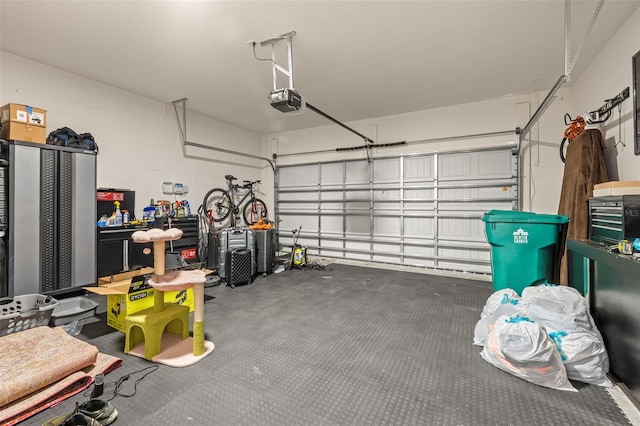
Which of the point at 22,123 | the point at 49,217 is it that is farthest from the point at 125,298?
the point at 22,123

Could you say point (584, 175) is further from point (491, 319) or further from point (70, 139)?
point (70, 139)

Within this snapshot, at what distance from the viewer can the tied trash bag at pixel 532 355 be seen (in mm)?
1759

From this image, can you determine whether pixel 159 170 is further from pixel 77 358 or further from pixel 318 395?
pixel 318 395

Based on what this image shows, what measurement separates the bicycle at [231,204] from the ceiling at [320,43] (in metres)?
2.01

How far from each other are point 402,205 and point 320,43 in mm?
3398

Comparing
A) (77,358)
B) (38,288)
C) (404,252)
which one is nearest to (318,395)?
(77,358)

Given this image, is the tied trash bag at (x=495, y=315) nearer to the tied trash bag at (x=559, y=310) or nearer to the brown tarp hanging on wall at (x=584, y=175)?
the tied trash bag at (x=559, y=310)

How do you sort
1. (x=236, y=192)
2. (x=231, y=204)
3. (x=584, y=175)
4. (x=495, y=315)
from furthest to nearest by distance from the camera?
(x=236, y=192) → (x=231, y=204) → (x=584, y=175) → (x=495, y=315)

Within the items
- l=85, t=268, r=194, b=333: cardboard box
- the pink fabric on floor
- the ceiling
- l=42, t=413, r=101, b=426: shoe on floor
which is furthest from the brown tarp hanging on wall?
the pink fabric on floor

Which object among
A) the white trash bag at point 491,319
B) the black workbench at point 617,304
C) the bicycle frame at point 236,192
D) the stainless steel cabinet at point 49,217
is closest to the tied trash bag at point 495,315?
the white trash bag at point 491,319

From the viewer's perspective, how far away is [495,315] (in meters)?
2.38

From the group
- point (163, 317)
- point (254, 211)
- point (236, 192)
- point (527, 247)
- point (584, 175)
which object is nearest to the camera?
point (163, 317)

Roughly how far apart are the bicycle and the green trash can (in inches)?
195

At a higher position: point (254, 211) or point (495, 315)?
point (254, 211)
